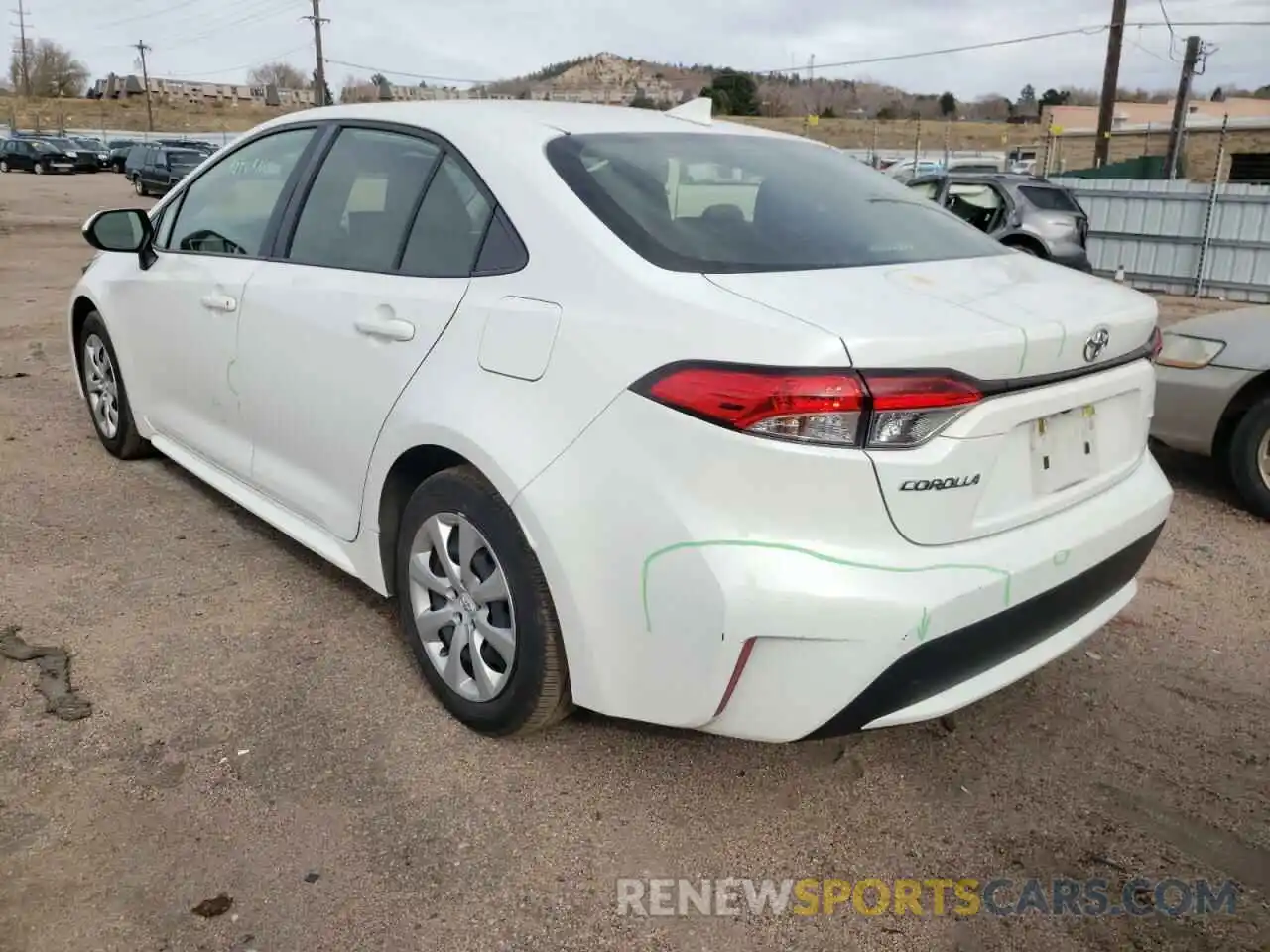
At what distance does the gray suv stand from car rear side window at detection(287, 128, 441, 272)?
10405mm

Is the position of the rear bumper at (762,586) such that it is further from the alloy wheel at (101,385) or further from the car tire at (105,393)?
the alloy wheel at (101,385)

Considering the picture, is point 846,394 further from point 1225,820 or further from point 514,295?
point 1225,820

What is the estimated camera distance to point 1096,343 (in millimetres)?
2375

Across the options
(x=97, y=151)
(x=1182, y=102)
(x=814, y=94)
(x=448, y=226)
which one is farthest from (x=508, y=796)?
(x=814, y=94)

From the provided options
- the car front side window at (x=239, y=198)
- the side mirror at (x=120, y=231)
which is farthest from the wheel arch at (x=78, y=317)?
the car front side window at (x=239, y=198)

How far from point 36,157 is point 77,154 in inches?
60.1

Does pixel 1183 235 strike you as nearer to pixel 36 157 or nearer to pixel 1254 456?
pixel 1254 456

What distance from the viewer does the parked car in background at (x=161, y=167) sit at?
30.4 m

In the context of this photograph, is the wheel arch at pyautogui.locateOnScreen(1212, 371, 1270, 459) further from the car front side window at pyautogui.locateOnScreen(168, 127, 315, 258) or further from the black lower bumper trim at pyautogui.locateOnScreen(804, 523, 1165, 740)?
the car front side window at pyautogui.locateOnScreen(168, 127, 315, 258)

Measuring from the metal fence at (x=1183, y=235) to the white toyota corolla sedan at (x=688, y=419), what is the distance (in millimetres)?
12648

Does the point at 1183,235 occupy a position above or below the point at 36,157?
below

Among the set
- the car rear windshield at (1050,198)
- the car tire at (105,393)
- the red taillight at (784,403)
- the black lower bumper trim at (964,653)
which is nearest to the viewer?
the red taillight at (784,403)

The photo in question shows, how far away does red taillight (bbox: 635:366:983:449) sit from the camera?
1.99 m
